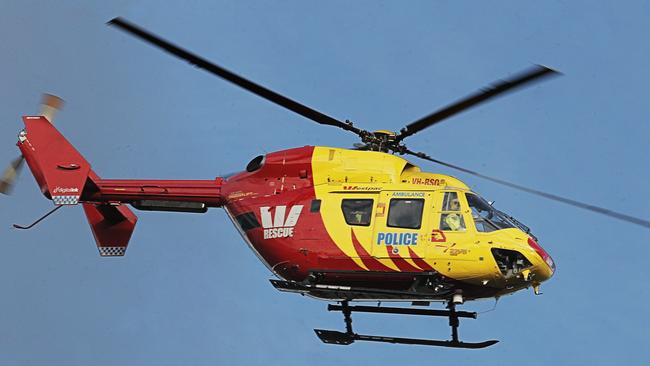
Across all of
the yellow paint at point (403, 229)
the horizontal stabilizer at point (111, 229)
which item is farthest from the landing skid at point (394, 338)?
the horizontal stabilizer at point (111, 229)

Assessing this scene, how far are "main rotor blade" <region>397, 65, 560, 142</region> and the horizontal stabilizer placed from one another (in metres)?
6.20

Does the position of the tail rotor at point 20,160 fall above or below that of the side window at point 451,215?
below

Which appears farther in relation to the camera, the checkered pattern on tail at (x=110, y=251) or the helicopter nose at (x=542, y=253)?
the checkered pattern on tail at (x=110, y=251)

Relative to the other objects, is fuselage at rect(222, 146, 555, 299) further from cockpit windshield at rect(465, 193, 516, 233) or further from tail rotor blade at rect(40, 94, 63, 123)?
tail rotor blade at rect(40, 94, 63, 123)

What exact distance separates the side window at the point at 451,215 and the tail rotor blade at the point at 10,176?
8660 millimetres

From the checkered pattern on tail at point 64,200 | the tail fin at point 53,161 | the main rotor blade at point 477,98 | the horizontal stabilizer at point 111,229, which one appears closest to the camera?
the main rotor blade at point 477,98

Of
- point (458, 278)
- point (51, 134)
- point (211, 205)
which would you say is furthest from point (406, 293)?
point (51, 134)

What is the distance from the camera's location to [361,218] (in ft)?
52.2

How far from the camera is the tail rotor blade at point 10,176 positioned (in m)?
18.5

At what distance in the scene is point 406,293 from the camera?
51.2 ft

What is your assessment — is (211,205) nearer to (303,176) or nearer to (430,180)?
(303,176)

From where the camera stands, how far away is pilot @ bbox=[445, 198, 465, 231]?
15.4 m

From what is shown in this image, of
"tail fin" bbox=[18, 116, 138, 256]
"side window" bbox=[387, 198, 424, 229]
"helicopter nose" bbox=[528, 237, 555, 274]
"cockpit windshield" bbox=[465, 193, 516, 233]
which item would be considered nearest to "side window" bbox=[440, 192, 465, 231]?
Result: "cockpit windshield" bbox=[465, 193, 516, 233]

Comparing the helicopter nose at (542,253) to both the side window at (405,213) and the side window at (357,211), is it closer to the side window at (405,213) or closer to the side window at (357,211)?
the side window at (405,213)
